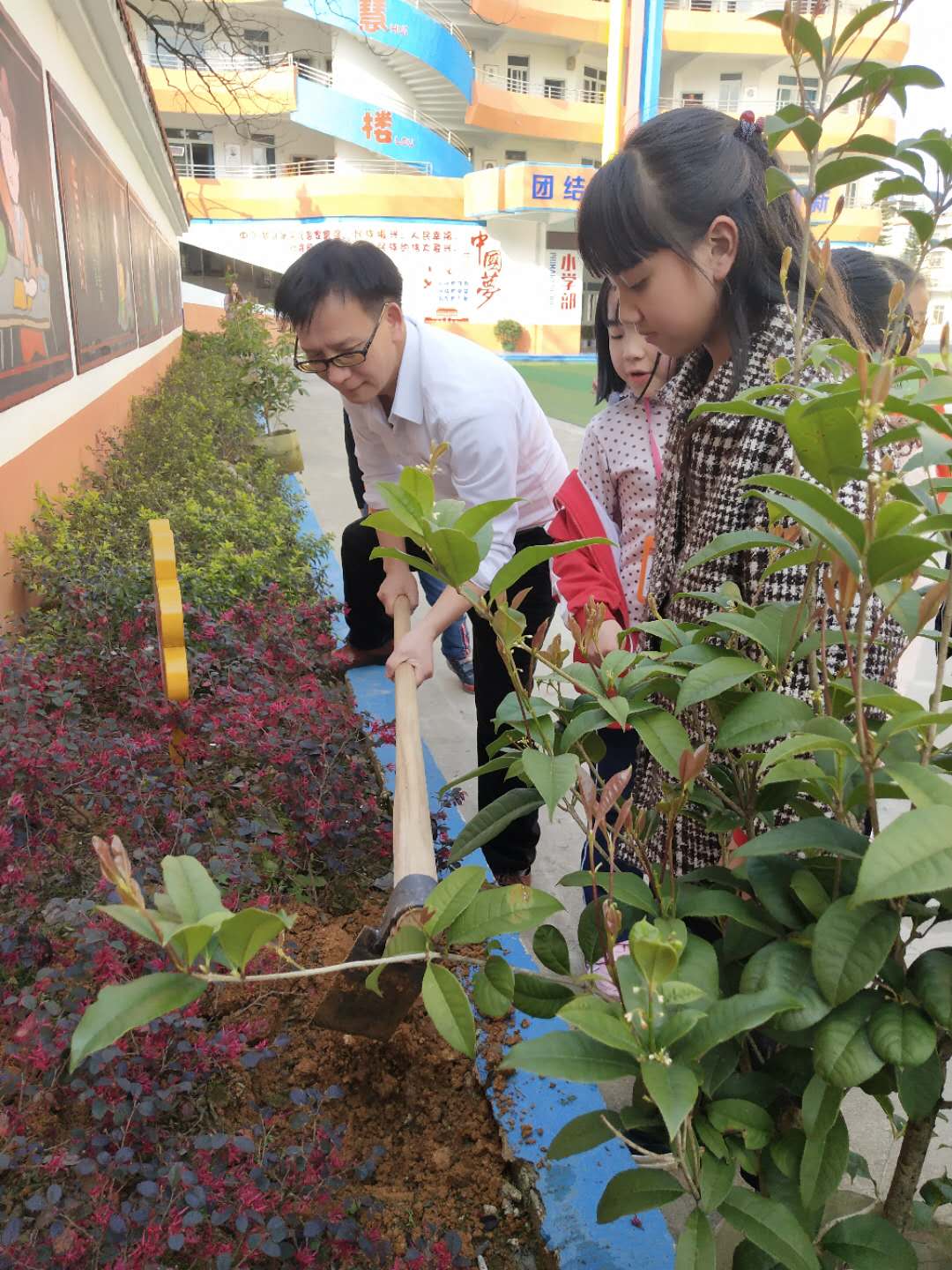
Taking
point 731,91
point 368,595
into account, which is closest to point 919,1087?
point 368,595

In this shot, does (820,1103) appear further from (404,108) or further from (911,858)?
(404,108)

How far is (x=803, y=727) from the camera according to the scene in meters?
0.69

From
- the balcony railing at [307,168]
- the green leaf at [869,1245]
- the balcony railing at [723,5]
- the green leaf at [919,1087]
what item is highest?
the balcony railing at [723,5]

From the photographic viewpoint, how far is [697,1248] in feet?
2.42

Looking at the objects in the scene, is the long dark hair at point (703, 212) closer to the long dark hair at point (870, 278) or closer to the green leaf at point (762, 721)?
the green leaf at point (762, 721)

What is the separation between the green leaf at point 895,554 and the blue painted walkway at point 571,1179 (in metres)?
0.82

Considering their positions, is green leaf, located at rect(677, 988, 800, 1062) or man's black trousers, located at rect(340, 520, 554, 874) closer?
green leaf, located at rect(677, 988, 800, 1062)

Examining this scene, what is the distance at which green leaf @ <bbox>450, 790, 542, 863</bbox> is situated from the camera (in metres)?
0.94

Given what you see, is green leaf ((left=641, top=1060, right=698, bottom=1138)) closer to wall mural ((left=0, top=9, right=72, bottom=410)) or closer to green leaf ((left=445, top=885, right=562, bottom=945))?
green leaf ((left=445, top=885, right=562, bottom=945))

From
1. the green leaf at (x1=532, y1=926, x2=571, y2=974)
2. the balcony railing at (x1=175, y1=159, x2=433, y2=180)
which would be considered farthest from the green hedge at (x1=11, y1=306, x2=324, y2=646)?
the balcony railing at (x1=175, y1=159, x2=433, y2=180)

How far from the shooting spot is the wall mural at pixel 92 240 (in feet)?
14.9

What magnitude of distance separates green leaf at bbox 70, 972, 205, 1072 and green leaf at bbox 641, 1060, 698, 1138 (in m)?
0.30

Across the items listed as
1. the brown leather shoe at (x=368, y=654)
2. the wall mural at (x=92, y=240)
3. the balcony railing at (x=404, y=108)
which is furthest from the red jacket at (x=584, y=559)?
the balcony railing at (x=404, y=108)

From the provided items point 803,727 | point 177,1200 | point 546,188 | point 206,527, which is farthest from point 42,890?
point 546,188
